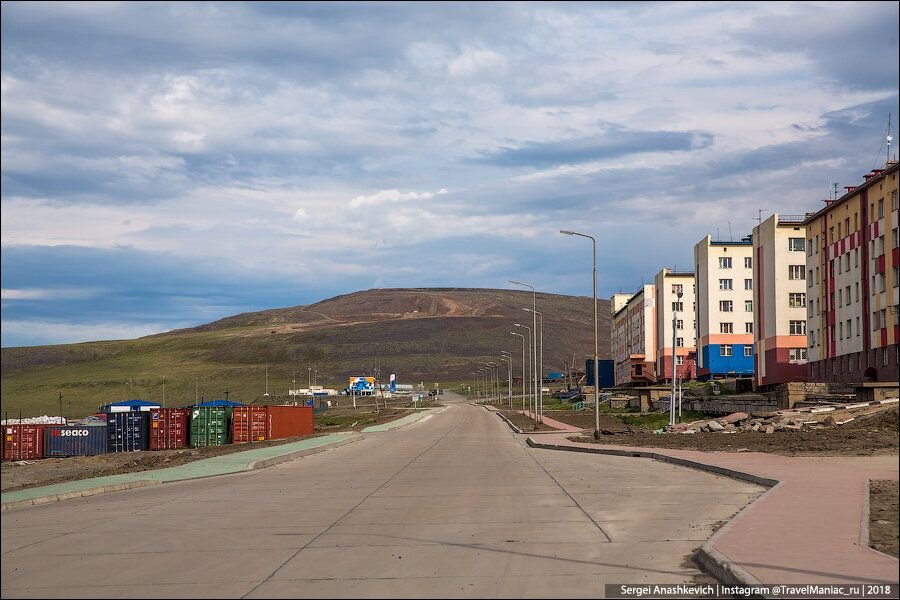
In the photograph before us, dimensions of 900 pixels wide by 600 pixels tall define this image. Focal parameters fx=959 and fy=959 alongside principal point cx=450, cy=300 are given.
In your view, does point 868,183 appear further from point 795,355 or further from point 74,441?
point 74,441

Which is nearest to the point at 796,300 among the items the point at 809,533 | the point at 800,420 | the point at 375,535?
the point at 800,420

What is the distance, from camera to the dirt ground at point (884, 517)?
448 inches

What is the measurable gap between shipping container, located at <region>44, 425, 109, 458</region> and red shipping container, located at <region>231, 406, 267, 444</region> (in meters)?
6.91

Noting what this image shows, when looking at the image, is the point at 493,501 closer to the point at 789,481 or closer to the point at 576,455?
the point at 789,481

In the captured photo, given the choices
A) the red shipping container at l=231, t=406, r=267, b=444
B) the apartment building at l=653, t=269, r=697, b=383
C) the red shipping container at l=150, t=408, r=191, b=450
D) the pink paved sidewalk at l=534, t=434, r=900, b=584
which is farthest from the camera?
the apartment building at l=653, t=269, r=697, b=383

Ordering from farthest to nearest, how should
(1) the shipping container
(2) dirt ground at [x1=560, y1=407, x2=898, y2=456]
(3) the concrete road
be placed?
(1) the shipping container → (2) dirt ground at [x1=560, y1=407, x2=898, y2=456] → (3) the concrete road

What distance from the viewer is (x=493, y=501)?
60.8ft

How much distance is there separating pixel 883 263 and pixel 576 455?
31674 mm

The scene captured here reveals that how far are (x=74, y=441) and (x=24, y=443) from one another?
2495mm

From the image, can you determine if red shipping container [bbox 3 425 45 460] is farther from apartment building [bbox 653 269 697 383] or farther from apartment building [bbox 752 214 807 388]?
apartment building [bbox 653 269 697 383]

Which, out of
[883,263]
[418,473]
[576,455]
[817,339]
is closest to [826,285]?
[817,339]

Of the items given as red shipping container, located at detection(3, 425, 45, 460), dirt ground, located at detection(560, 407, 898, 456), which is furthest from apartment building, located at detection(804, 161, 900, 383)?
red shipping container, located at detection(3, 425, 45, 460)

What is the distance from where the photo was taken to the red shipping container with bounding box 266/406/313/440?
5459cm

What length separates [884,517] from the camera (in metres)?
13.9
